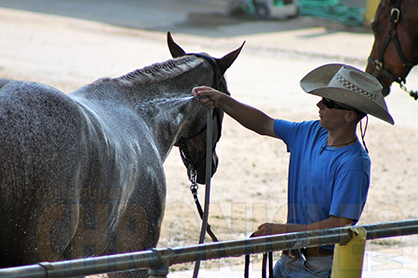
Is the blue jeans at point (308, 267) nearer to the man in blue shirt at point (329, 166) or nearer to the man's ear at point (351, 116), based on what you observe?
the man in blue shirt at point (329, 166)

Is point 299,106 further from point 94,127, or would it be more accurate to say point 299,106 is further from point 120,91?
point 94,127

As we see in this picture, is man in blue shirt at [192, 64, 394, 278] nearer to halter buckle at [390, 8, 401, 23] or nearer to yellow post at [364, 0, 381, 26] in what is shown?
halter buckle at [390, 8, 401, 23]

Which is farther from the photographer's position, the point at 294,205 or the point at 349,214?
the point at 294,205

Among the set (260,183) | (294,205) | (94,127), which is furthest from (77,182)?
(260,183)

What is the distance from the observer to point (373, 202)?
5.90 meters

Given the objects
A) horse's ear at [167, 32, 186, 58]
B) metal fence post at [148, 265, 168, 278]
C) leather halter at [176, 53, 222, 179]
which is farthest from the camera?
horse's ear at [167, 32, 186, 58]

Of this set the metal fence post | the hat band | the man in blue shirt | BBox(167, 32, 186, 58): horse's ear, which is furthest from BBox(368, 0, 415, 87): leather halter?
the metal fence post

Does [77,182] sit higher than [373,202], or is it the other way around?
[77,182]

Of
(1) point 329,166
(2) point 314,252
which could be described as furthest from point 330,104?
(2) point 314,252

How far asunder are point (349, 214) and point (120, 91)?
131cm

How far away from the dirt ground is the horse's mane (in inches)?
71.9

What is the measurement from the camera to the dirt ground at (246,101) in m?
5.08

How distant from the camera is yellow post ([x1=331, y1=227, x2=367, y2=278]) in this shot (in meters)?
1.80

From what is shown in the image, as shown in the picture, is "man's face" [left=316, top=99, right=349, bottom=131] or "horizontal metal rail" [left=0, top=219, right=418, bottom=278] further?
"man's face" [left=316, top=99, right=349, bottom=131]
